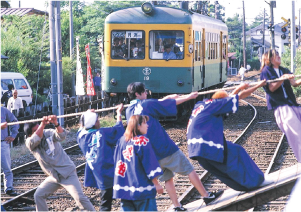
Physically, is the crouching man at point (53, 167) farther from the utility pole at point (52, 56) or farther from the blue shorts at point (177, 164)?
the utility pole at point (52, 56)

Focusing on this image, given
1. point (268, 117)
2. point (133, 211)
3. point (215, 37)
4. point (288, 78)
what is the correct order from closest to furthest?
point (133, 211), point (288, 78), point (268, 117), point (215, 37)

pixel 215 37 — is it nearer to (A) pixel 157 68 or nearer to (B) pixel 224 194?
(A) pixel 157 68

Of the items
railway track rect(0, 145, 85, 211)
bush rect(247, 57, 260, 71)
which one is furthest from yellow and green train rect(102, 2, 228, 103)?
bush rect(247, 57, 260, 71)

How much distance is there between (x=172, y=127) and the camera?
54.6ft

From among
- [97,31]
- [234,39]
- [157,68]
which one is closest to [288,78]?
[157,68]

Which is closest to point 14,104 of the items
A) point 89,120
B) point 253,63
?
point 89,120

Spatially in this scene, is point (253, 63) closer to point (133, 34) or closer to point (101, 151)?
point (133, 34)

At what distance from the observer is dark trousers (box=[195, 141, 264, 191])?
6.09 m

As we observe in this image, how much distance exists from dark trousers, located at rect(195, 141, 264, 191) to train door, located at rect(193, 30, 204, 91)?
10.0 meters

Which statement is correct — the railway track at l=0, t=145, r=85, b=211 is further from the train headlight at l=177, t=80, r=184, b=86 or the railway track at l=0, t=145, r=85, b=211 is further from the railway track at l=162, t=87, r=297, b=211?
the train headlight at l=177, t=80, r=184, b=86

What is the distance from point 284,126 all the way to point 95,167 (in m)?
2.11

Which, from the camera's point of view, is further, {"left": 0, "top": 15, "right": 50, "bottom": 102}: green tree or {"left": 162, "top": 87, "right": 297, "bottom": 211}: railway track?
{"left": 0, "top": 15, "right": 50, "bottom": 102}: green tree

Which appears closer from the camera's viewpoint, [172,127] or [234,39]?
[172,127]

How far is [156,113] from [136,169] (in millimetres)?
1010
